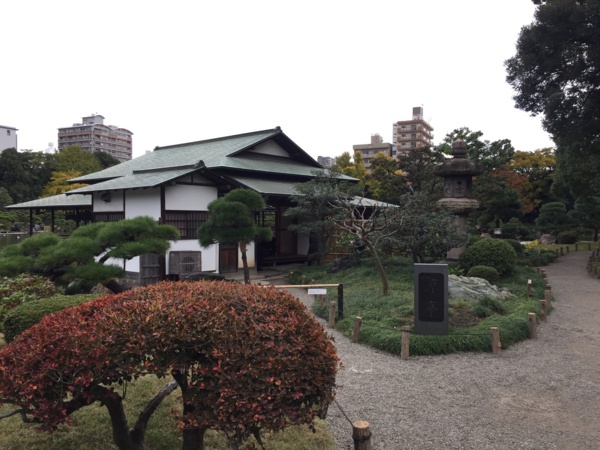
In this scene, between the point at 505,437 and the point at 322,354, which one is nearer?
the point at 322,354

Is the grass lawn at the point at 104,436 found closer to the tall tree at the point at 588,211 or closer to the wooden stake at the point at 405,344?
the wooden stake at the point at 405,344

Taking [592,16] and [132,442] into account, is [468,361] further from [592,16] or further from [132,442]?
[592,16]

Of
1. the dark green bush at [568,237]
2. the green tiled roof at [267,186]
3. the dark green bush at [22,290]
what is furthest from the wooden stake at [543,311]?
the dark green bush at [568,237]

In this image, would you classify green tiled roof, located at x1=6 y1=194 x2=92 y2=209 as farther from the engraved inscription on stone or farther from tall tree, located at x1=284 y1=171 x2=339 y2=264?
the engraved inscription on stone

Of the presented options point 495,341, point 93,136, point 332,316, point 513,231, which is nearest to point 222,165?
point 332,316

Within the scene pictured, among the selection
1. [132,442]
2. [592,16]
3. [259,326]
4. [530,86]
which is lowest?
Answer: [132,442]

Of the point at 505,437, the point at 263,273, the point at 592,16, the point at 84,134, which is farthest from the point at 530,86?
the point at 84,134

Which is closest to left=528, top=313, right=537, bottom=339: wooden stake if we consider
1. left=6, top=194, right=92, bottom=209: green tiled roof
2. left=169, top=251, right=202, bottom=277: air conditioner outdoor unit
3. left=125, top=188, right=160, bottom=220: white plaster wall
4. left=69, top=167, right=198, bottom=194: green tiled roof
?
left=169, top=251, right=202, bottom=277: air conditioner outdoor unit

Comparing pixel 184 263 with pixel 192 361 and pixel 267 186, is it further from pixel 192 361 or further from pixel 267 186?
pixel 192 361

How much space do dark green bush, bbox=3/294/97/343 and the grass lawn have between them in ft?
4.45

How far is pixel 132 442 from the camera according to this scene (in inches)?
153

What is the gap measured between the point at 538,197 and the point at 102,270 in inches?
1597

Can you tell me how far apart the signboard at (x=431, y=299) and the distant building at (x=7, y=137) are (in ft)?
283

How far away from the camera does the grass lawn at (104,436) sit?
14.0 ft
